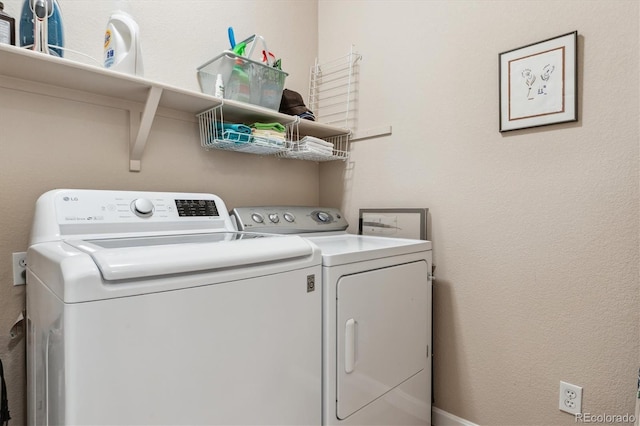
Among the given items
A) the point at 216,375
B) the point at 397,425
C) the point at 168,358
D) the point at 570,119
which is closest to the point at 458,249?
the point at 570,119

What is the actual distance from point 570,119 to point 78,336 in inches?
67.4

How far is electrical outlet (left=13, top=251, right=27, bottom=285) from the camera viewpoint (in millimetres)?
1231

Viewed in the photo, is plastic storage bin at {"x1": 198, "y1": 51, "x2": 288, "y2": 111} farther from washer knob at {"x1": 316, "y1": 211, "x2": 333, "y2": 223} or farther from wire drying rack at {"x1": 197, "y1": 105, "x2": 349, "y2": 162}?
washer knob at {"x1": 316, "y1": 211, "x2": 333, "y2": 223}

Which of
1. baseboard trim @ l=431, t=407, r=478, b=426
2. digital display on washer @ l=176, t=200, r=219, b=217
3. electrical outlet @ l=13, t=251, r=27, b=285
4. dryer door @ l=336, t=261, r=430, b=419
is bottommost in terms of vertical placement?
baseboard trim @ l=431, t=407, r=478, b=426

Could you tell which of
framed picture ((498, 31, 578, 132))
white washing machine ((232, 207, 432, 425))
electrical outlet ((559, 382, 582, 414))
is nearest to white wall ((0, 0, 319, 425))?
white washing machine ((232, 207, 432, 425))

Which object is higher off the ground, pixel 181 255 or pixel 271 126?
pixel 271 126

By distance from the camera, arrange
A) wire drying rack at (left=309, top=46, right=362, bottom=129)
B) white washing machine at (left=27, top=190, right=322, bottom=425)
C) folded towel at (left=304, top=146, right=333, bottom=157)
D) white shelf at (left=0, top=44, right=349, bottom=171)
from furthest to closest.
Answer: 1. wire drying rack at (left=309, top=46, right=362, bottom=129)
2. folded towel at (left=304, top=146, right=333, bottom=157)
3. white shelf at (left=0, top=44, right=349, bottom=171)
4. white washing machine at (left=27, top=190, right=322, bottom=425)

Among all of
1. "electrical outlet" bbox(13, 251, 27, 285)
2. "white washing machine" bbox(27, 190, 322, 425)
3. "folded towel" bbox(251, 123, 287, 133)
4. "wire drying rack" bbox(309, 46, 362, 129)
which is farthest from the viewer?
"wire drying rack" bbox(309, 46, 362, 129)

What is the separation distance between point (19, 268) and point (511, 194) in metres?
1.95

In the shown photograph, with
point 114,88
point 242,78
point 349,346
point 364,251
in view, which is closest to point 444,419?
point 349,346

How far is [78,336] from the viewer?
26.6 inches

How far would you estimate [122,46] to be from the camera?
1328 millimetres

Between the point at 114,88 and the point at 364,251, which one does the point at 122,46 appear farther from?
the point at 364,251

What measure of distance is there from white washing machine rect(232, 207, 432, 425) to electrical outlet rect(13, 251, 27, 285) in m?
0.77
